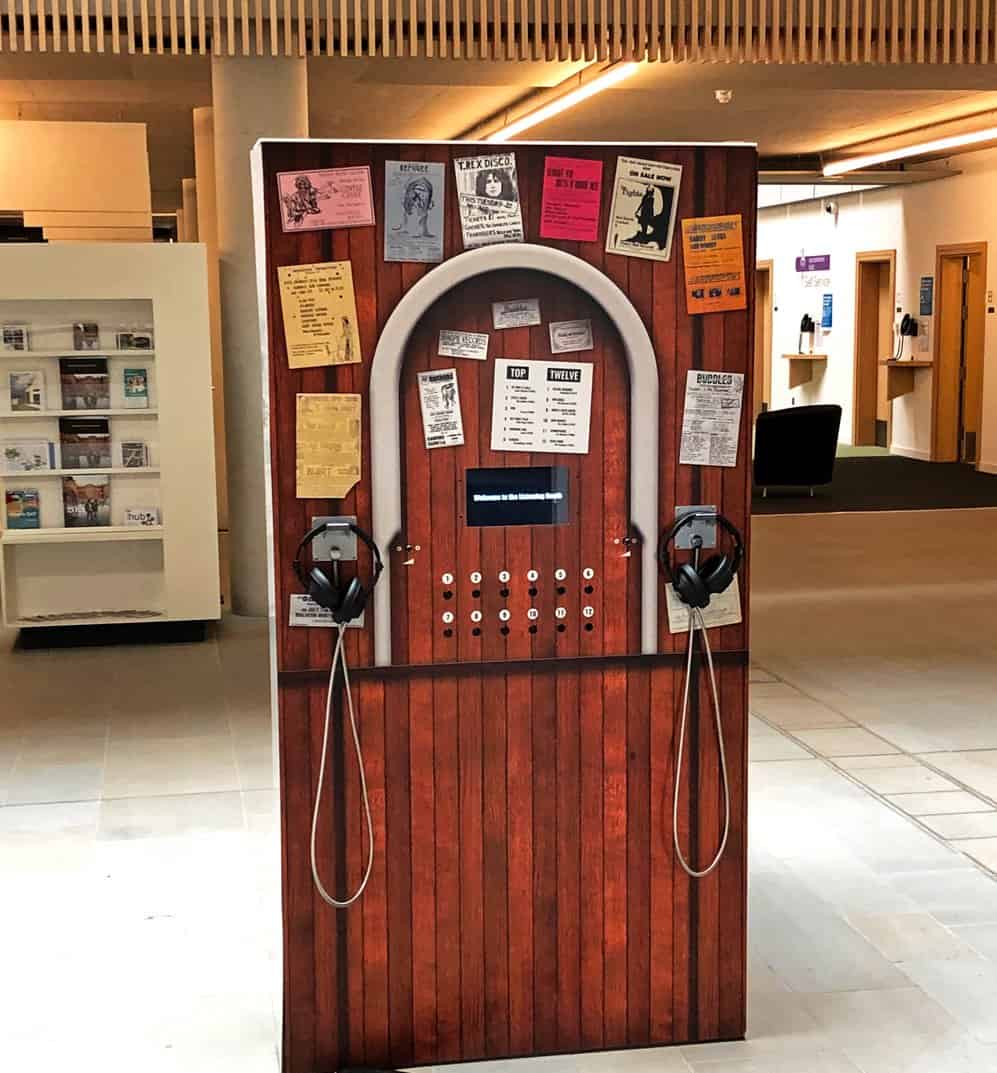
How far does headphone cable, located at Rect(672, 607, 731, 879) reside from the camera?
356cm

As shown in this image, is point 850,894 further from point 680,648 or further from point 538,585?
point 538,585

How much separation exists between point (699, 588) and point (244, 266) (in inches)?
239

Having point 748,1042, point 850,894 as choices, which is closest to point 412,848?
point 748,1042

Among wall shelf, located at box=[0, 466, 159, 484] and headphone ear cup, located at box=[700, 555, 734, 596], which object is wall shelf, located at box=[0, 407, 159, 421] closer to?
wall shelf, located at box=[0, 466, 159, 484]

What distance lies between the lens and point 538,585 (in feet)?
11.5

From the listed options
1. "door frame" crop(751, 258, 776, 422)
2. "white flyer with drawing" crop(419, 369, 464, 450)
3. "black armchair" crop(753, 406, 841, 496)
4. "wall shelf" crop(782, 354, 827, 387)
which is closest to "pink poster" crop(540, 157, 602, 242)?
"white flyer with drawing" crop(419, 369, 464, 450)

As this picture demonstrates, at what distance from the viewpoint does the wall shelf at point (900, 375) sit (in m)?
18.6

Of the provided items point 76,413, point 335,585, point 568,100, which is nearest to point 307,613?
point 335,585

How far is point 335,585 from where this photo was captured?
11.0ft

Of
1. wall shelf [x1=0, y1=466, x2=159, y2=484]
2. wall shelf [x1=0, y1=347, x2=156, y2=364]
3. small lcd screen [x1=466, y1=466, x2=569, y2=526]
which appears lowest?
wall shelf [x1=0, y1=466, x2=159, y2=484]

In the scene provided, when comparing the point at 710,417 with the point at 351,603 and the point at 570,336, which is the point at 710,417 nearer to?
the point at 570,336

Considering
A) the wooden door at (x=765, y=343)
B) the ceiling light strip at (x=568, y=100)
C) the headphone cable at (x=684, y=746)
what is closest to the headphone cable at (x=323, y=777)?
the headphone cable at (x=684, y=746)

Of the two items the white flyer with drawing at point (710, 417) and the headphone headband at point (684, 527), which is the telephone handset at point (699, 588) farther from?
the white flyer with drawing at point (710, 417)

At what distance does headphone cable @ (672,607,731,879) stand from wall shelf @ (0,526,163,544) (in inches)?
216
